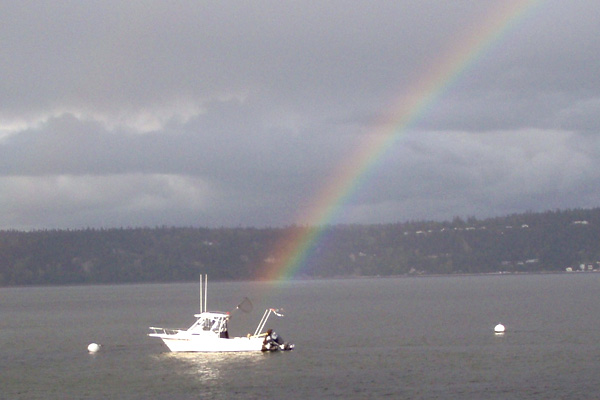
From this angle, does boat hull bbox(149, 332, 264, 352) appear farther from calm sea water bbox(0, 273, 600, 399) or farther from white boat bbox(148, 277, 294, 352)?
calm sea water bbox(0, 273, 600, 399)

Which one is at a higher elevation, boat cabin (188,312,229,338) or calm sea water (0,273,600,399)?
boat cabin (188,312,229,338)

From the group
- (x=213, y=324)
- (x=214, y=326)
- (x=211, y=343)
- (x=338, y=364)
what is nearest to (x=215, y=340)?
(x=211, y=343)

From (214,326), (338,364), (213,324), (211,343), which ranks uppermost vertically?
(213,324)

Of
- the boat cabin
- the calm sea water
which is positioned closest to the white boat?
the boat cabin

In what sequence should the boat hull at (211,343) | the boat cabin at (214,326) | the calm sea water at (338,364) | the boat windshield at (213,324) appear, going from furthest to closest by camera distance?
1. the boat cabin at (214,326)
2. the boat windshield at (213,324)
3. the boat hull at (211,343)
4. the calm sea water at (338,364)

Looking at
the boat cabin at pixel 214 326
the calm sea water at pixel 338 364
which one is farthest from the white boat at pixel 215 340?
the calm sea water at pixel 338 364

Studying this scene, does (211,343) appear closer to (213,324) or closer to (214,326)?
(214,326)

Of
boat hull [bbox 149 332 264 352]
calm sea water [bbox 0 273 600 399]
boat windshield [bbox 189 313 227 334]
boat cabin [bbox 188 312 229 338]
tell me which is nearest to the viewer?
calm sea water [bbox 0 273 600 399]

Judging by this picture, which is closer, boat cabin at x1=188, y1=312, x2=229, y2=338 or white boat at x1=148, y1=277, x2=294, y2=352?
white boat at x1=148, y1=277, x2=294, y2=352

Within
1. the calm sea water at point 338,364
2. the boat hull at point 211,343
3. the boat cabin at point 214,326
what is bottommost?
the calm sea water at point 338,364

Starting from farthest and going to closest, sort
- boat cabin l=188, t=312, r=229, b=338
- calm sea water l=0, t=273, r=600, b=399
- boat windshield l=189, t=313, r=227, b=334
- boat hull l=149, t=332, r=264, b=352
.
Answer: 1. boat cabin l=188, t=312, r=229, b=338
2. boat windshield l=189, t=313, r=227, b=334
3. boat hull l=149, t=332, r=264, b=352
4. calm sea water l=0, t=273, r=600, b=399

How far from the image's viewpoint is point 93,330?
141750 millimetres

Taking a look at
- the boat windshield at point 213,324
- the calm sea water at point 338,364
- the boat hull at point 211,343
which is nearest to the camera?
the calm sea water at point 338,364

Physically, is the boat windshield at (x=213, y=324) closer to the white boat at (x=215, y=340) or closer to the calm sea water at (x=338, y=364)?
the white boat at (x=215, y=340)
